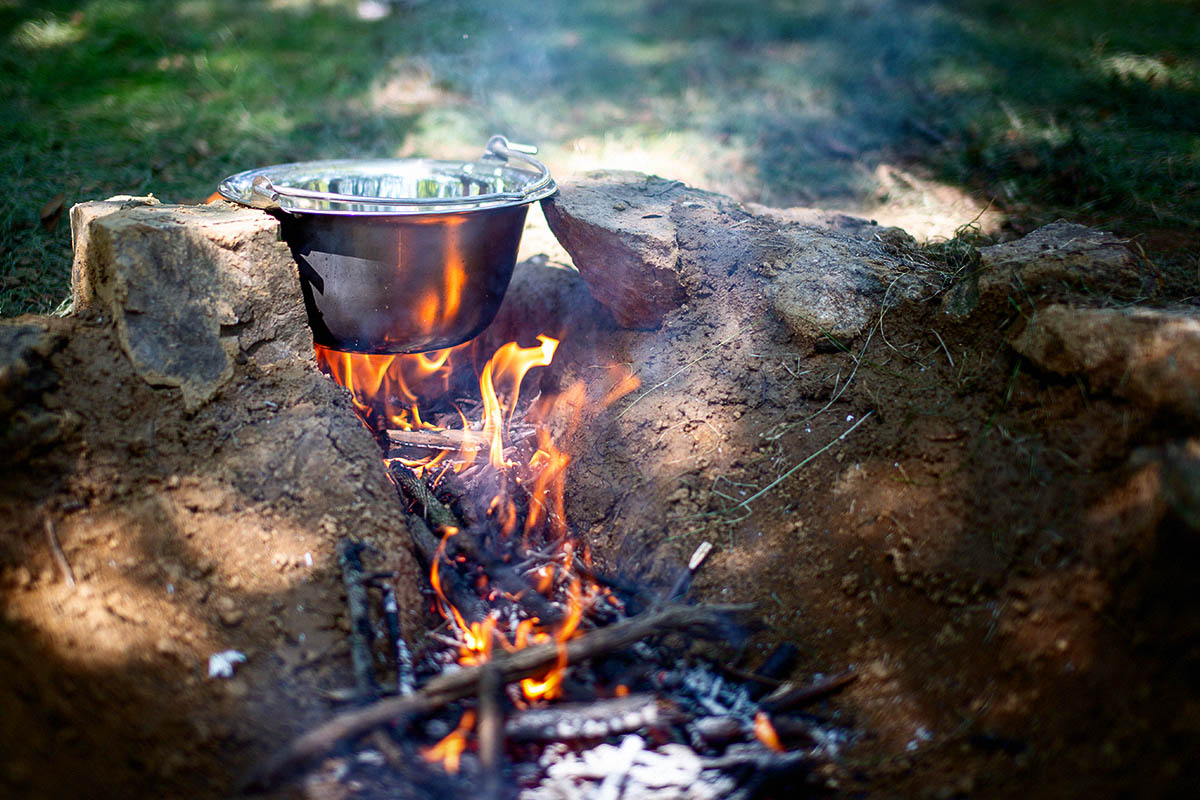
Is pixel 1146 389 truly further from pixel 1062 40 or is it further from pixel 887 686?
pixel 1062 40

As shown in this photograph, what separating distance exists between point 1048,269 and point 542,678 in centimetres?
198

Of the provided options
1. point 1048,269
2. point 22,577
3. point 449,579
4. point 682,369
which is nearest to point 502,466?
point 449,579

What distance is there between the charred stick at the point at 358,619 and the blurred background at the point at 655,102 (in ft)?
6.85

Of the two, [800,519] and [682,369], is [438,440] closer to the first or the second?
[682,369]

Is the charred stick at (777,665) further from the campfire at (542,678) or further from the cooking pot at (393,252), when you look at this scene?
the cooking pot at (393,252)

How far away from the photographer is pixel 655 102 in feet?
19.2

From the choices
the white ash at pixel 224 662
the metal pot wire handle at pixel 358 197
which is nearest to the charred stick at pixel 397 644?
the white ash at pixel 224 662

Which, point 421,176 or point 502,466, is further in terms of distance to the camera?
point 421,176

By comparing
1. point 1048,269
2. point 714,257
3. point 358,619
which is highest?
point 1048,269

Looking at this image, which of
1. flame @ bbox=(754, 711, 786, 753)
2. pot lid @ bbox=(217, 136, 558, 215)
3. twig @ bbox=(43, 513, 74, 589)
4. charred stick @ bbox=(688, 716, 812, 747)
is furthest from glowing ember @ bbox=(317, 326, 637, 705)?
twig @ bbox=(43, 513, 74, 589)

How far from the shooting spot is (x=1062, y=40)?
5.97 m

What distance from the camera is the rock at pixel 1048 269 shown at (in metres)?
2.25

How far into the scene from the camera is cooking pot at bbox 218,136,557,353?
97.2 inches

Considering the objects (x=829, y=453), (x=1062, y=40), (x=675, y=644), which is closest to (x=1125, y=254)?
(x=829, y=453)
